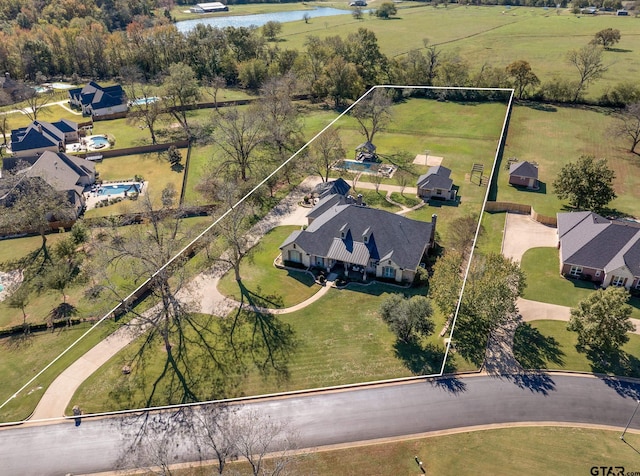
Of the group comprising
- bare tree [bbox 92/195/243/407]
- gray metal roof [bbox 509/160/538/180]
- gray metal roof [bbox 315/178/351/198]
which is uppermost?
gray metal roof [bbox 509/160/538/180]

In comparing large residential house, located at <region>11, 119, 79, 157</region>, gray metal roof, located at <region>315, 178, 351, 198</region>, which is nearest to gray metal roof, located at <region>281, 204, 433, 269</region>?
gray metal roof, located at <region>315, 178, 351, 198</region>

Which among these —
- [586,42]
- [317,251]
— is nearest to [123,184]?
[317,251]

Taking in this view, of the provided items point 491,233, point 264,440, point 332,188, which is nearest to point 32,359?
point 264,440

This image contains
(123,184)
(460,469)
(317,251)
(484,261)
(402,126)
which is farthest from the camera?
(402,126)

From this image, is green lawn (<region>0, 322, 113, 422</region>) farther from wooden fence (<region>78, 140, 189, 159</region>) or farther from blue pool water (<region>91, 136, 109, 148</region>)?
blue pool water (<region>91, 136, 109, 148</region>)

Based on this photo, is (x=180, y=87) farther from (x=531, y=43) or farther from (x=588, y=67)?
(x=531, y=43)

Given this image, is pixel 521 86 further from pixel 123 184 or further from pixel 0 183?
pixel 0 183
